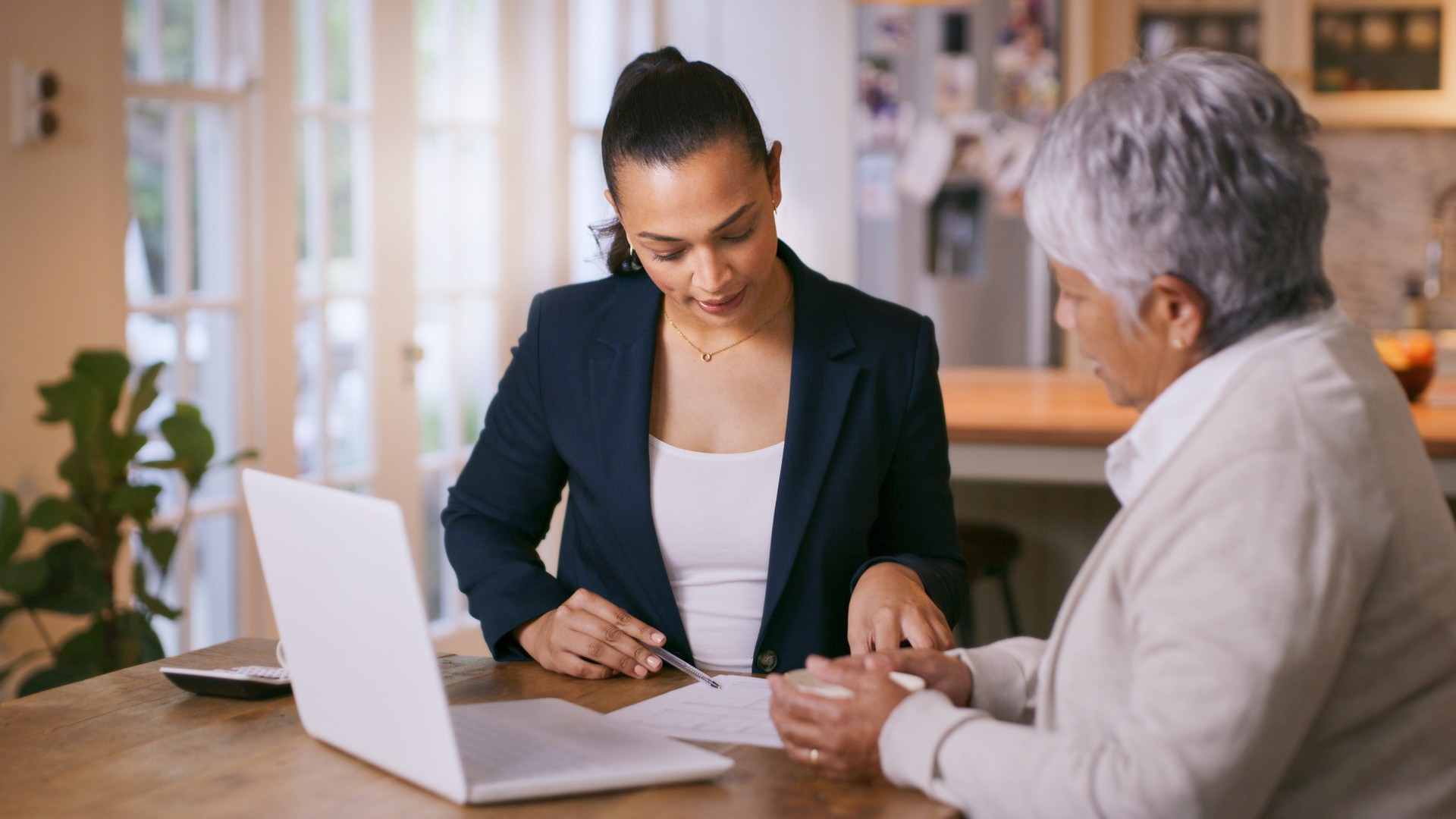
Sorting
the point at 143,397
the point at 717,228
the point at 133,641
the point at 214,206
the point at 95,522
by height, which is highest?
the point at 214,206

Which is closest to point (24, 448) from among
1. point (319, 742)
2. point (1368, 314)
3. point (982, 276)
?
point (319, 742)

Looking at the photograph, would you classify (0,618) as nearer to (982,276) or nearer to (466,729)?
(466,729)

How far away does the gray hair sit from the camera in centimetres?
96

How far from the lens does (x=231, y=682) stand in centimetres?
132

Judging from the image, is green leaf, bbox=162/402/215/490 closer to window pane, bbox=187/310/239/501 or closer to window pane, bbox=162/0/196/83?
window pane, bbox=187/310/239/501

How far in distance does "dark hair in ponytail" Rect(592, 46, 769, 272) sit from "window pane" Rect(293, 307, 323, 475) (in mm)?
1989

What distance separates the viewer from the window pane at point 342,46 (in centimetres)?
338

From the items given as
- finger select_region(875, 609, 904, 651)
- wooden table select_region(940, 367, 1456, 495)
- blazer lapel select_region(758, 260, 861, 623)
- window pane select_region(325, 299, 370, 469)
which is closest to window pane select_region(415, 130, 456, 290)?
window pane select_region(325, 299, 370, 469)

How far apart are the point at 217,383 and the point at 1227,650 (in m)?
2.71

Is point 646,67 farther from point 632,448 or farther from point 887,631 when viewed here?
point 887,631

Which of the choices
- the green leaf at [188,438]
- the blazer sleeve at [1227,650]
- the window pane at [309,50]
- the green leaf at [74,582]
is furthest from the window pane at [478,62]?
the blazer sleeve at [1227,650]

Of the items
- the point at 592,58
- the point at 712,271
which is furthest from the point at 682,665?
the point at 592,58

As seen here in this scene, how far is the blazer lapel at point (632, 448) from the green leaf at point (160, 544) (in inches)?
48.1

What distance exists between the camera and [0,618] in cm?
231
